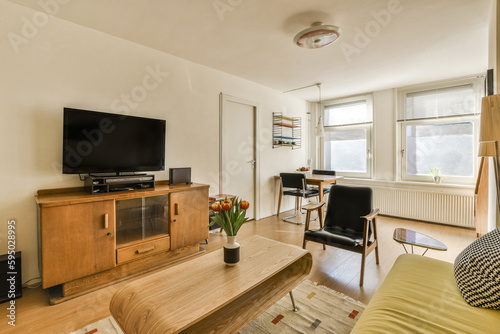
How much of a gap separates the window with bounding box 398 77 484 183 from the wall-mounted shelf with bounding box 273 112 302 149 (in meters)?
1.95

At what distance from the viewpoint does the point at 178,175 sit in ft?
9.27

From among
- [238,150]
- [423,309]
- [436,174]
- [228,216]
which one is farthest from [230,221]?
[436,174]

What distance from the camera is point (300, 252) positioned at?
1.79 meters

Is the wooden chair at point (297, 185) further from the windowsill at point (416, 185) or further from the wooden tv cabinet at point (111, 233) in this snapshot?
the wooden tv cabinet at point (111, 233)

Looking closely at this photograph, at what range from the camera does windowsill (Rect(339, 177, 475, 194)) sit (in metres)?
3.76

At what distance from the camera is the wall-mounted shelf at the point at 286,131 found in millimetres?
4648

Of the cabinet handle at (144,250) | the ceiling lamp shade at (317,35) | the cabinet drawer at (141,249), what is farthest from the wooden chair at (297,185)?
the cabinet handle at (144,250)

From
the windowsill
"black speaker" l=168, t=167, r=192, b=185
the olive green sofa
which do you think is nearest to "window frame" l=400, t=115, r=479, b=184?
the windowsill

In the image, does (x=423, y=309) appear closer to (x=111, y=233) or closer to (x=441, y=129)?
(x=111, y=233)

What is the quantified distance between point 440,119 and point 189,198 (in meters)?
4.35

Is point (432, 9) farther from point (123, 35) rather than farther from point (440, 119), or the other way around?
point (123, 35)

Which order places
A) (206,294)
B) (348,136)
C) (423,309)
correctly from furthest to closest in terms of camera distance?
(348,136) → (206,294) → (423,309)

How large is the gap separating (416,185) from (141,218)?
4474 mm

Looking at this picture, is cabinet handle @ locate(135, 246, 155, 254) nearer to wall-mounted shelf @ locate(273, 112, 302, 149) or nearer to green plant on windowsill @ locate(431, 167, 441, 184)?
wall-mounted shelf @ locate(273, 112, 302, 149)
